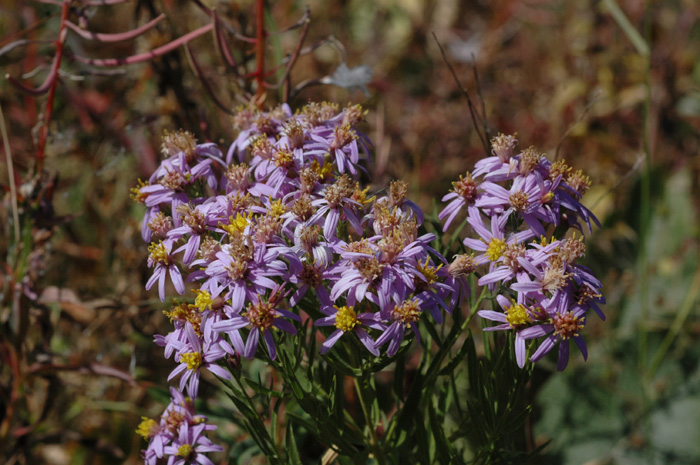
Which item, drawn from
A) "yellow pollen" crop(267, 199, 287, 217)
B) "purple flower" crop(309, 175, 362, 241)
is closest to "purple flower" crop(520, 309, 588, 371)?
"purple flower" crop(309, 175, 362, 241)

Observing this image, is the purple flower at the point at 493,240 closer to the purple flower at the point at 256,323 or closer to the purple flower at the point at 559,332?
→ the purple flower at the point at 559,332

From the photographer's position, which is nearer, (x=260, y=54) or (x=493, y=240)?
(x=493, y=240)

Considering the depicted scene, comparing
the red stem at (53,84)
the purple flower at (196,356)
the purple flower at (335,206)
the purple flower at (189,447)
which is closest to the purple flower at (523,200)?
the purple flower at (335,206)

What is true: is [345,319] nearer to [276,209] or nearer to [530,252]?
[276,209]

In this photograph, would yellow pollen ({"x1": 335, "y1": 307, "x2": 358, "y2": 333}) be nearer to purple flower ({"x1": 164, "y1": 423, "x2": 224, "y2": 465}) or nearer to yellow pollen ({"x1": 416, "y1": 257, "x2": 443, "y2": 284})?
yellow pollen ({"x1": 416, "y1": 257, "x2": 443, "y2": 284})

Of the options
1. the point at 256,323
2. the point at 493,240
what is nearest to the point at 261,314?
the point at 256,323

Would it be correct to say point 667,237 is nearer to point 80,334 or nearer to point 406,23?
point 406,23

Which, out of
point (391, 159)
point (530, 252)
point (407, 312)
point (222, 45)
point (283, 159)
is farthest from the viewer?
point (391, 159)

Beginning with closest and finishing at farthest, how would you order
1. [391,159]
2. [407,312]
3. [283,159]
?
[407,312] → [283,159] → [391,159]
